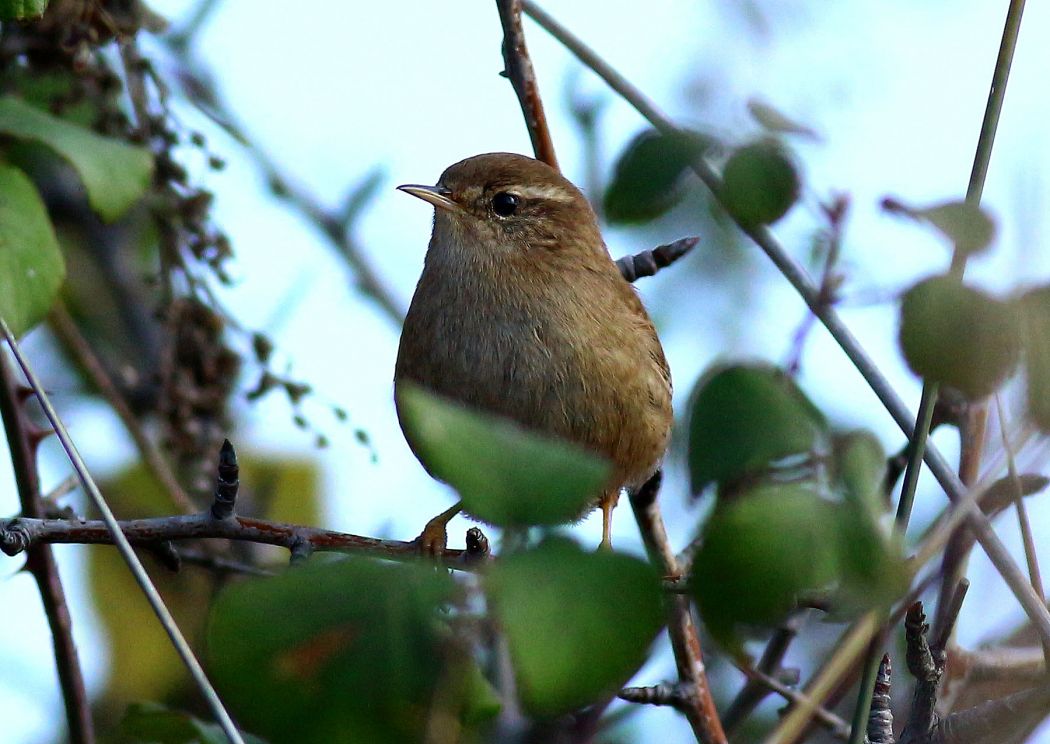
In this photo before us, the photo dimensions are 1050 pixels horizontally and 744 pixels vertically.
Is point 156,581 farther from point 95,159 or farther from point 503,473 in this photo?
point 503,473

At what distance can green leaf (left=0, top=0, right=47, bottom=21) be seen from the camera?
2.09 meters

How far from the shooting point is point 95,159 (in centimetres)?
266

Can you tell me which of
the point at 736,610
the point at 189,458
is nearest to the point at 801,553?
the point at 736,610

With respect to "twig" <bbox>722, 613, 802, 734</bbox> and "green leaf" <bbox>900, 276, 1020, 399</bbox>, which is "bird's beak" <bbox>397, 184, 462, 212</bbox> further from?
"green leaf" <bbox>900, 276, 1020, 399</bbox>

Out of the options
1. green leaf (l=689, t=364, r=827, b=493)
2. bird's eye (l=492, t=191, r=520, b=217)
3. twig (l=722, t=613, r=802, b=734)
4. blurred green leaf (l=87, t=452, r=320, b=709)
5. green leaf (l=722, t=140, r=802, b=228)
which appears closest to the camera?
green leaf (l=689, t=364, r=827, b=493)

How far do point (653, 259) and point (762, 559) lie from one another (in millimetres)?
2740

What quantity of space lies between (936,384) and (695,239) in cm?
225

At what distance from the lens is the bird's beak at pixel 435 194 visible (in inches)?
144

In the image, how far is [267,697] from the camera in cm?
88

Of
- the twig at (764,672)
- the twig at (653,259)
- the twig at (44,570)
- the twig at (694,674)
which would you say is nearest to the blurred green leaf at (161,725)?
the twig at (44,570)

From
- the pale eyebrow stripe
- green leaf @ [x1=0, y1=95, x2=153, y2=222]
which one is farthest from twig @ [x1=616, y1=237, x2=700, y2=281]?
green leaf @ [x1=0, y1=95, x2=153, y2=222]

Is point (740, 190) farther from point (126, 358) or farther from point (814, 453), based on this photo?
point (126, 358)

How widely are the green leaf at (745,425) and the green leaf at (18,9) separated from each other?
1460 millimetres

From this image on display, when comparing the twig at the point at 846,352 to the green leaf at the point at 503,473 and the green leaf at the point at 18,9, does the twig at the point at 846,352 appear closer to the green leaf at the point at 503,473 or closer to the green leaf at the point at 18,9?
the green leaf at the point at 503,473
